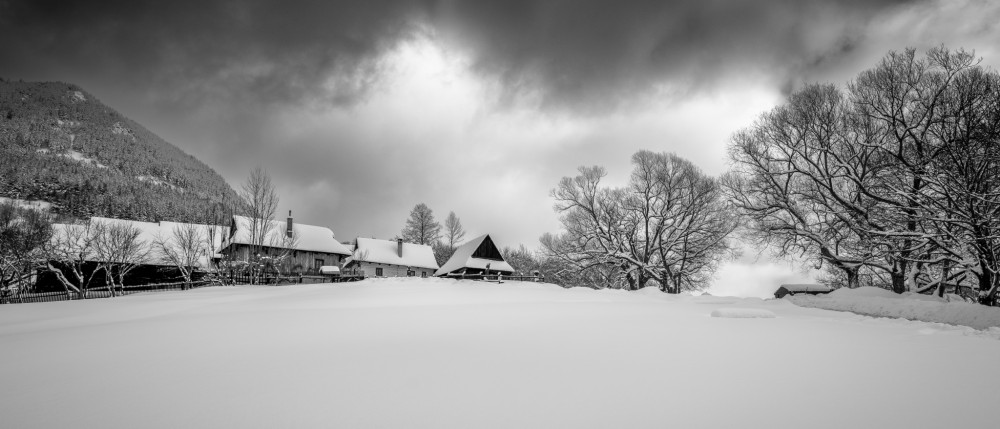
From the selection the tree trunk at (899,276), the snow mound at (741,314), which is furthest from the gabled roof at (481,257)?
the snow mound at (741,314)

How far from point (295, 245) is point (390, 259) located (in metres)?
12.3

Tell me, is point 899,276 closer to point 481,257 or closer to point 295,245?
point 481,257

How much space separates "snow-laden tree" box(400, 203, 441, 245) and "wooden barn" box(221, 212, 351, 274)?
54.7 ft

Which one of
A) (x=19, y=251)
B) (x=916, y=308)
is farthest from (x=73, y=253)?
(x=916, y=308)

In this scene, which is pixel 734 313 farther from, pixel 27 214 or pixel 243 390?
pixel 27 214

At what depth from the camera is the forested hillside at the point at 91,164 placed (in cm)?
6012

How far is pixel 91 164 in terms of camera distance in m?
105

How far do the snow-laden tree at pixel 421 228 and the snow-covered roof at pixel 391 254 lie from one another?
770 centimetres

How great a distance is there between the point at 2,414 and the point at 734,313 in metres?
7.36

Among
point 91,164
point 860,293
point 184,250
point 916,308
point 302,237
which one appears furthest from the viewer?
point 91,164

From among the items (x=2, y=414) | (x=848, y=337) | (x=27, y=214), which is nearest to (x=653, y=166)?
(x=848, y=337)

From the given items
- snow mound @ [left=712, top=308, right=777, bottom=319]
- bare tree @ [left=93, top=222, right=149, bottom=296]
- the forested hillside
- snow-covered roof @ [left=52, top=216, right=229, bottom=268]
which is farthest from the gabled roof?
snow mound @ [left=712, top=308, right=777, bottom=319]

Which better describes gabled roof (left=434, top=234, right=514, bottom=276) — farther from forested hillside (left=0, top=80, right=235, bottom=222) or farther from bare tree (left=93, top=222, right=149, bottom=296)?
bare tree (left=93, top=222, right=149, bottom=296)

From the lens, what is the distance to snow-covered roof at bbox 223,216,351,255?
109 feet
